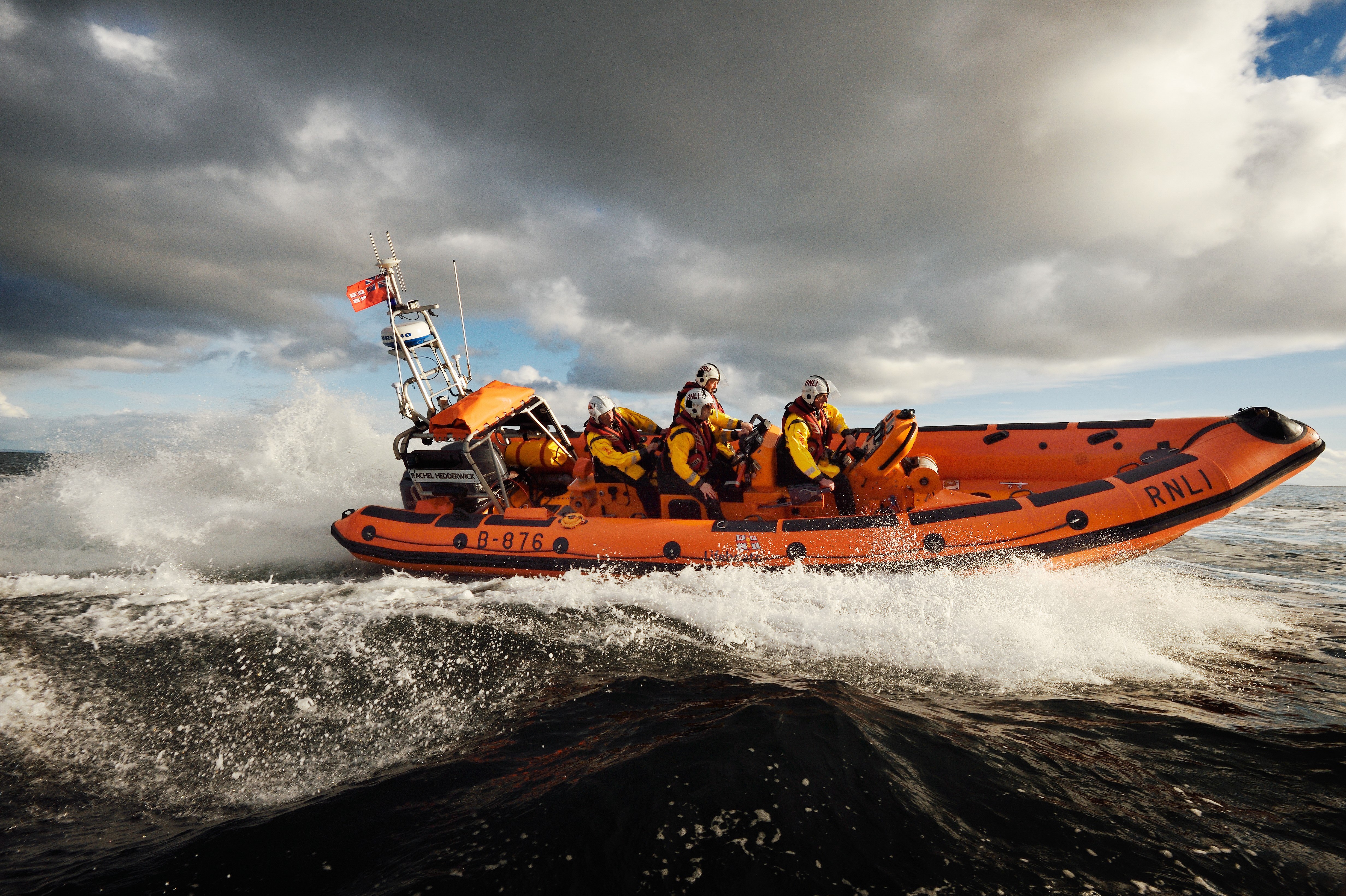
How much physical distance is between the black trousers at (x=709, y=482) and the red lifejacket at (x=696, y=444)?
0.05 m

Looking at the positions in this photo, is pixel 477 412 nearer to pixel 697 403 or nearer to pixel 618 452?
pixel 618 452

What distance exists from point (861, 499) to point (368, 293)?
16.5 ft

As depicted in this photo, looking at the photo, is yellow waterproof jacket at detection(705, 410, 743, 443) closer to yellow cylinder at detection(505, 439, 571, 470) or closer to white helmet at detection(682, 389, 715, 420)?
white helmet at detection(682, 389, 715, 420)

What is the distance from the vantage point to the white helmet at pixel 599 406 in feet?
17.8

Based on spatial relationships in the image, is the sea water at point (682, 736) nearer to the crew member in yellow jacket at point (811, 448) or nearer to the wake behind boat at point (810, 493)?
the wake behind boat at point (810, 493)

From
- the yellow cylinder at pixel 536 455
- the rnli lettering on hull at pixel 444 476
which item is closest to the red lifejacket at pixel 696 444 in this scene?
the yellow cylinder at pixel 536 455

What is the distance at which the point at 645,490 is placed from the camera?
5184mm

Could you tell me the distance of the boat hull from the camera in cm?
377

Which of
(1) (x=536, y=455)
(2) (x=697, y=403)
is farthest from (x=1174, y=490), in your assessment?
(1) (x=536, y=455)

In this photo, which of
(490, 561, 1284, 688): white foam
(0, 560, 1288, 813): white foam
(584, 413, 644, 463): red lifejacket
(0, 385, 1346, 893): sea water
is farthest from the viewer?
(584, 413, 644, 463): red lifejacket

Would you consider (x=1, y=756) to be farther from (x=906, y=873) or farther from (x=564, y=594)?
(x=906, y=873)

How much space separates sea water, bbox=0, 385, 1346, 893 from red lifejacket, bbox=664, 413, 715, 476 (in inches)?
42.3

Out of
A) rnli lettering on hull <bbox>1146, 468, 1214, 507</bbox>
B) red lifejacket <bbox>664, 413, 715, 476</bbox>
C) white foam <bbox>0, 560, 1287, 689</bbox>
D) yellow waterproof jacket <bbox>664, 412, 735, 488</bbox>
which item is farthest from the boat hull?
red lifejacket <bbox>664, 413, 715, 476</bbox>

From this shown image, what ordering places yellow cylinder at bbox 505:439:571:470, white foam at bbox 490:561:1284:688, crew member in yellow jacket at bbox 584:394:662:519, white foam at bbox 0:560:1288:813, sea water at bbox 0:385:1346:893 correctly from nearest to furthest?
sea water at bbox 0:385:1346:893 < white foam at bbox 0:560:1288:813 < white foam at bbox 490:561:1284:688 < crew member in yellow jacket at bbox 584:394:662:519 < yellow cylinder at bbox 505:439:571:470
